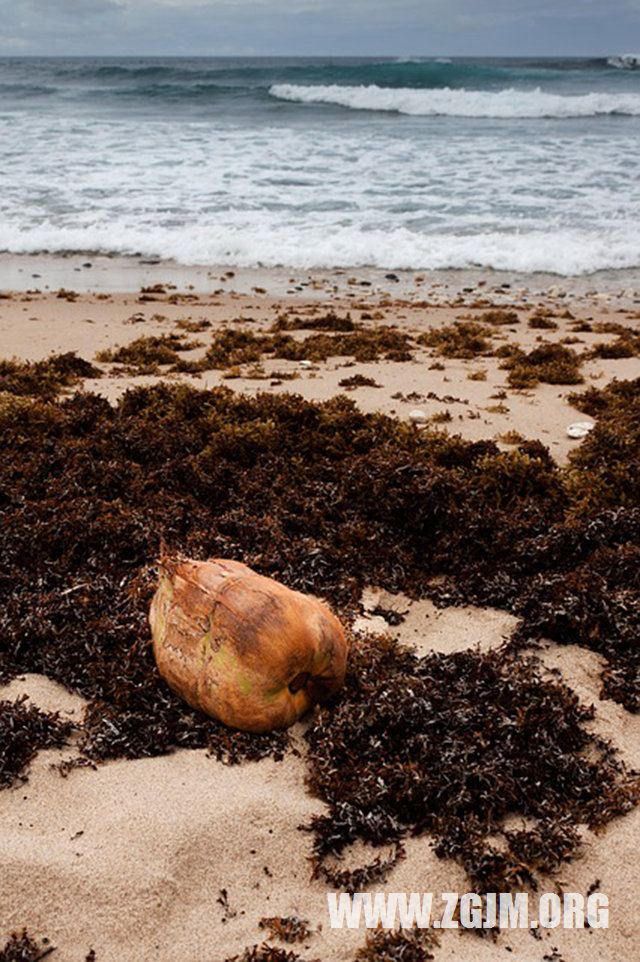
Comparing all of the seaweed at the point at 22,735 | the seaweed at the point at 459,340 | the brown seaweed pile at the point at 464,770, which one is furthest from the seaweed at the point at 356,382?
the seaweed at the point at 22,735

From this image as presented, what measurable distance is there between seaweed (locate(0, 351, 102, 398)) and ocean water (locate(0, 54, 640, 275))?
730cm

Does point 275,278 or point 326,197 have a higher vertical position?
point 326,197

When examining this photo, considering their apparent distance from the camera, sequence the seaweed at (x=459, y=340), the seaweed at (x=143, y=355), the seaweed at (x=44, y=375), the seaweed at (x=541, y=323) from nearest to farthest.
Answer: the seaweed at (x=44, y=375) < the seaweed at (x=143, y=355) < the seaweed at (x=459, y=340) < the seaweed at (x=541, y=323)

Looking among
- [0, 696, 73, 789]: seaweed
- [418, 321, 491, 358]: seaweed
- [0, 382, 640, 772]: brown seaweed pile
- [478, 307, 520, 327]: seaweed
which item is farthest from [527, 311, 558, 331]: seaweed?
[0, 696, 73, 789]: seaweed

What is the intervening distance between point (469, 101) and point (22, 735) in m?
37.7

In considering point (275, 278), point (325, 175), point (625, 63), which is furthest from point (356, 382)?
point (625, 63)

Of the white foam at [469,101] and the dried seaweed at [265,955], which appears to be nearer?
the dried seaweed at [265,955]

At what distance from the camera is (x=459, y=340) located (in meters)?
7.95

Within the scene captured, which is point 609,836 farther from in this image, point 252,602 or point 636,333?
point 636,333

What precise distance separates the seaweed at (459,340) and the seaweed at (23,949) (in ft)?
21.0

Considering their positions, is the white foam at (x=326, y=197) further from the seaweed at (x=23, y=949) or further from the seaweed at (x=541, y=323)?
the seaweed at (x=23, y=949)

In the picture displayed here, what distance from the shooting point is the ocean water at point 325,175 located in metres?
13.5

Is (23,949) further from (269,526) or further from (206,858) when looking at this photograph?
(269,526)

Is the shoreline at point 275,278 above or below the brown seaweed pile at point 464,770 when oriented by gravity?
above
